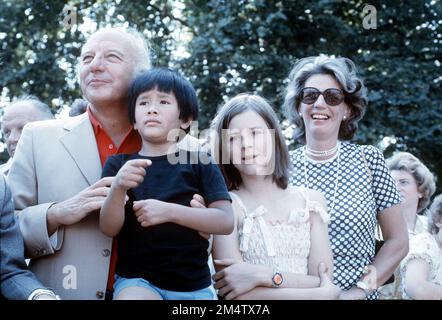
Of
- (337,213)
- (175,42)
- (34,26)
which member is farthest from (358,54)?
(337,213)

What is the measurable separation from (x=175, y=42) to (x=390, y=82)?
164 inches

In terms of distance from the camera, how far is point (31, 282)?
8.25 feet

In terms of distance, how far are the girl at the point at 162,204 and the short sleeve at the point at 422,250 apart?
178cm

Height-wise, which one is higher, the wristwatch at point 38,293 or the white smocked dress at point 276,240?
the white smocked dress at point 276,240

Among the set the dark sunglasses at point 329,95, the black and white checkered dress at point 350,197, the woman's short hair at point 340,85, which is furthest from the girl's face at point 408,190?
the dark sunglasses at point 329,95

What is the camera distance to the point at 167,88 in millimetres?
2879

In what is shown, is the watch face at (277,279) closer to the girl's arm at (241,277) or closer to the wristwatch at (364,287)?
the girl's arm at (241,277)

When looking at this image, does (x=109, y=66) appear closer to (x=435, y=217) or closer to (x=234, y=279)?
(x=234, y=279)

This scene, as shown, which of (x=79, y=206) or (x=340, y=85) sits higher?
(x=340, y=85)

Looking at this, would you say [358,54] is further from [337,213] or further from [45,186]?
[45,186]

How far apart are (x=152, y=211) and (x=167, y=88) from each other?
1.93 feet

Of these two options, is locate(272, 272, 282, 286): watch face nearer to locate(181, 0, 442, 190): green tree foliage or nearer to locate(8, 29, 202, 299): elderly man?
locate(8, 29, 202, 299): elderly man

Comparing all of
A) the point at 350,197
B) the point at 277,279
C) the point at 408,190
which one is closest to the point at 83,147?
the point at 277,279

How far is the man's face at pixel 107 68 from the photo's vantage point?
10.1ft
